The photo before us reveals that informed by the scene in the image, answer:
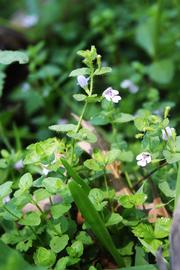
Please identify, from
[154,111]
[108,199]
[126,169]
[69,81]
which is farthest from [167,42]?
[108,199]

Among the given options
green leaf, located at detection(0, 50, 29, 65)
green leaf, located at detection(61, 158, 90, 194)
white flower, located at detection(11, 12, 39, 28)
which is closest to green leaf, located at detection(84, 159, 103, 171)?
green leaf, located at detection(61, 158, 90, 194)

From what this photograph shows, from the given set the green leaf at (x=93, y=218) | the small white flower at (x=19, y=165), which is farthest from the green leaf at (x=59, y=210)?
the small white flower at (x=19, y=165)

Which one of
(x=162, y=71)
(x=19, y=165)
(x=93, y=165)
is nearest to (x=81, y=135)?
(x=93, y=165)

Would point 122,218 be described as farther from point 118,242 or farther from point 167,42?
point 167,42

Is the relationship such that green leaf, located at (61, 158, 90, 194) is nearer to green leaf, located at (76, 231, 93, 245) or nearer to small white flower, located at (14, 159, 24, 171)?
green leaf, located at (76, 231, 93, 245)

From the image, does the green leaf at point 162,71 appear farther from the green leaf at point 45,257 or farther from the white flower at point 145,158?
the green leaf at point 45,257
